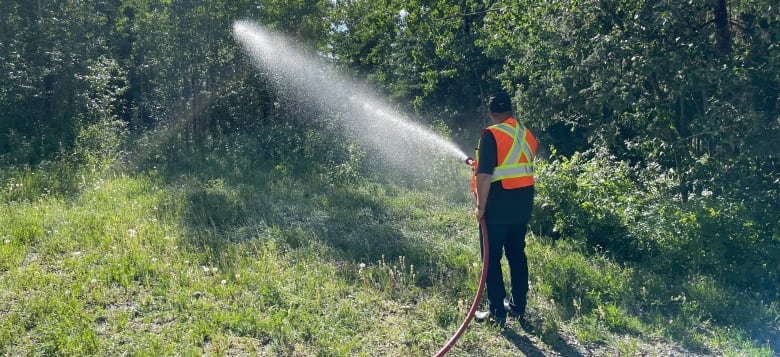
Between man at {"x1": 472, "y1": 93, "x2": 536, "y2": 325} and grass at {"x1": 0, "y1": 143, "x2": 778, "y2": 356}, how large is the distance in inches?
16.2

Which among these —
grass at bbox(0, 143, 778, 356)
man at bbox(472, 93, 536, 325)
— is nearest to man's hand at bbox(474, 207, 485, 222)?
man at bbox(472, 93, 536, 325)

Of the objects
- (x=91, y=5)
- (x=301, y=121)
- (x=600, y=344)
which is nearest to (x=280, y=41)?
(x=301, y=121)

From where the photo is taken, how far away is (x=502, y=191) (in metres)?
4.34

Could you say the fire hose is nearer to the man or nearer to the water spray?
the man

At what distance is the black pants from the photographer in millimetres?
4430

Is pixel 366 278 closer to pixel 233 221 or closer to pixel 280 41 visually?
pixel 233 221

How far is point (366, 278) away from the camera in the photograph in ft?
17.5

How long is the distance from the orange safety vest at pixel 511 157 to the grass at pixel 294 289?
45.9 inches

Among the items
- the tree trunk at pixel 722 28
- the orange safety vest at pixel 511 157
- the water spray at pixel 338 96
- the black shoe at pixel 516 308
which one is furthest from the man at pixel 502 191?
the water spray at pixel 338 96

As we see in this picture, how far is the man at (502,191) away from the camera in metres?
4.27

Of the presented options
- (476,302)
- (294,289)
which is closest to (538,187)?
(476,302)

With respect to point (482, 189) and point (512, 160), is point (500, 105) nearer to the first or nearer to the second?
point (512, 160)

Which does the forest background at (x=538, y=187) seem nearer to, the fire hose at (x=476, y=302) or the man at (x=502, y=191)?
the fire hose at (x=476, y=302)

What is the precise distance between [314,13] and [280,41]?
1.17 m
